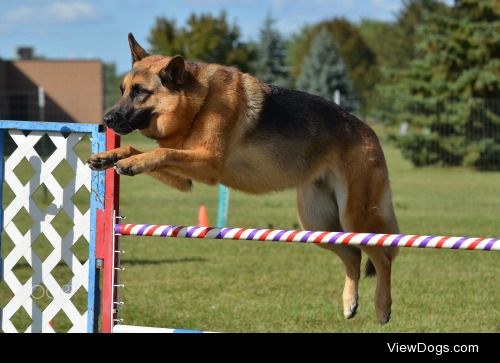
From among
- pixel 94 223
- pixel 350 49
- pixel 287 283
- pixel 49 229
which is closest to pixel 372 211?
pixel 94 223

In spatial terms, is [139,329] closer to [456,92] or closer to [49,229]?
[49,229]

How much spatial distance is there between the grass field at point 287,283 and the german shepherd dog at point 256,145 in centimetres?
123

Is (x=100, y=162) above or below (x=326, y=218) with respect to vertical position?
above

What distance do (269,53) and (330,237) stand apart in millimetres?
49388

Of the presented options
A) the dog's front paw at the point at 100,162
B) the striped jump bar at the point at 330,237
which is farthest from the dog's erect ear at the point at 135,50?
the striped jump bar at the point at 330,237

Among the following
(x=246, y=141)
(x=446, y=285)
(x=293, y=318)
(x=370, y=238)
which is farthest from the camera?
(x=446, y=285)

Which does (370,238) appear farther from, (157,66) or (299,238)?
(157,66)

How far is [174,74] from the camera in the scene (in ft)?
16.8

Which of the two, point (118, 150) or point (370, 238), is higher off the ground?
point (118, 150)

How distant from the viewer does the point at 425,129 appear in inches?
1082

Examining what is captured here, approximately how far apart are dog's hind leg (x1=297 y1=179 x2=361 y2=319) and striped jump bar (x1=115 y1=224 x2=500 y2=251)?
1154 mm

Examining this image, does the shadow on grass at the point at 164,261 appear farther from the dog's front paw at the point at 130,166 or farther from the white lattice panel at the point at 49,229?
the dog's front paw at the point at 130,166
